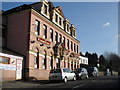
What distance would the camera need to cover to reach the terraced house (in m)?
23.8

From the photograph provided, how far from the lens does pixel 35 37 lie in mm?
24984

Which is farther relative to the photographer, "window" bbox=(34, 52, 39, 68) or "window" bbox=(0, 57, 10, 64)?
"window" bbox=(34, 52, 39, 68)

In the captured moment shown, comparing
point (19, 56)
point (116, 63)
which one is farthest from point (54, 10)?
point (116, 63)

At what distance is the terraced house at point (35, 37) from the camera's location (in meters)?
23.8

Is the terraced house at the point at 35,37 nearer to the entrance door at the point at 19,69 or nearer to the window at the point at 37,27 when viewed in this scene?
the window at the point at 37,27

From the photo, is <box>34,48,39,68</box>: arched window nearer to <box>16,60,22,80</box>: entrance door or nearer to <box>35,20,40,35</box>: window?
<box>35,20,40,35</box>: window

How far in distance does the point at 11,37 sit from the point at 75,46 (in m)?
22.3

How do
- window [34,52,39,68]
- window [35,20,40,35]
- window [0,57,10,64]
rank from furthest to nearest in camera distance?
window [35,20,40,35]
window [34,52,39,68]
window [0,57,10,64]

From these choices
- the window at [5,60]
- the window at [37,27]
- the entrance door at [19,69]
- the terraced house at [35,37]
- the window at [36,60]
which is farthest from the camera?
the window at [37,27]

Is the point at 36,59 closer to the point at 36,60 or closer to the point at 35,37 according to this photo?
the point at 36,60

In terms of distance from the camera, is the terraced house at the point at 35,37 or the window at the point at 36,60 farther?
the window at the point at 36,60

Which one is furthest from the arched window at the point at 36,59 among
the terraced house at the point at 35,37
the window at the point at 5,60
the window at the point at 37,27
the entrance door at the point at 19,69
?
the window at the point at 5,60

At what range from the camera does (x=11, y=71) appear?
2073 centimetres

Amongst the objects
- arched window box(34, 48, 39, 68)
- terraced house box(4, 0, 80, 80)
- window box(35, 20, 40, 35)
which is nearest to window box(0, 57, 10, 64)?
terraced house box(4, 0, 80, 80)
